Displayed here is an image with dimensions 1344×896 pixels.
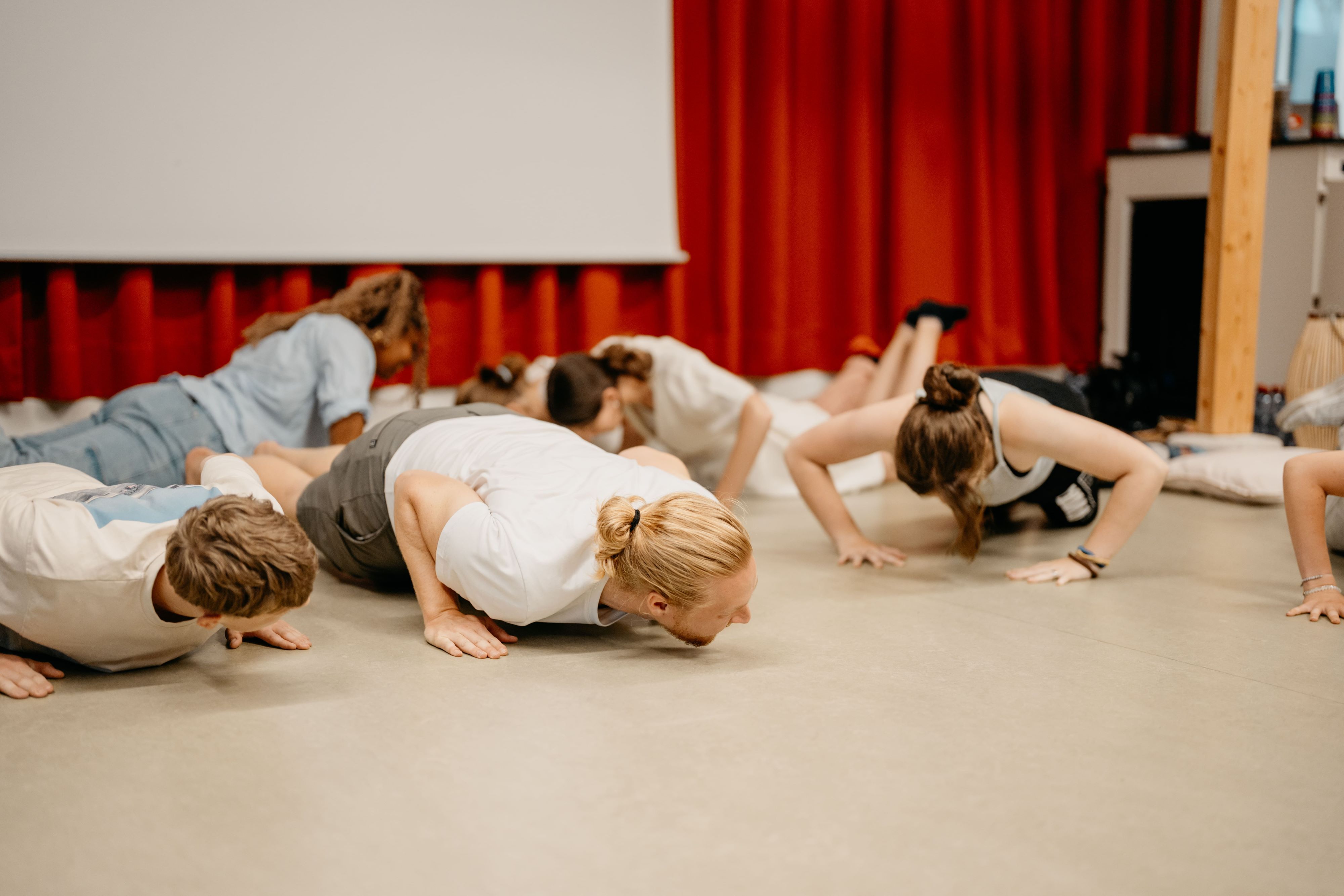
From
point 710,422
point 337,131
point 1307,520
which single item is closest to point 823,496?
point 710,422

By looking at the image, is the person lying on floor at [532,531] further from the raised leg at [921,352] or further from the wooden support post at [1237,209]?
the wooden support post at [1237,209]

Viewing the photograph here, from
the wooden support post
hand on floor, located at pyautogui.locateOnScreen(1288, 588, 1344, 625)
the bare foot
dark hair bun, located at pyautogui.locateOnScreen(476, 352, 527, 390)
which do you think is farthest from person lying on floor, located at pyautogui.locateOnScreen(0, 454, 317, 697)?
the wooden support post

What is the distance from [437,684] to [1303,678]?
1410 mm

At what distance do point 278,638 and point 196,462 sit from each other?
0.88 m

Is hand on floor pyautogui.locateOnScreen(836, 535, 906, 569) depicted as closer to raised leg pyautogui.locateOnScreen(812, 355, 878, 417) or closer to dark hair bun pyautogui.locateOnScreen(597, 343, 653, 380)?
dark hair bun pyautogui.locateOnScreen(597, 343, 653, 380)

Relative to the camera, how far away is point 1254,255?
385cm

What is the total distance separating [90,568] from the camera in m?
1.56

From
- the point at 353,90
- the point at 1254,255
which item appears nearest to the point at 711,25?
the point at 353,90

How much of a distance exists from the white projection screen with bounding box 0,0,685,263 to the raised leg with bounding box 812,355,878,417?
2.59 ft

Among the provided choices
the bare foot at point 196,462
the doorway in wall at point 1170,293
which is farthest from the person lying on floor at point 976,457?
the doorway in wall at point 1170,293

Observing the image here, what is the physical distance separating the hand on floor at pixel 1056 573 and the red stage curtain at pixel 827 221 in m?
2.08

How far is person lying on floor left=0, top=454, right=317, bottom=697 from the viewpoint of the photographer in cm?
153

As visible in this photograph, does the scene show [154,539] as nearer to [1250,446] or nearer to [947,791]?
[947,791]

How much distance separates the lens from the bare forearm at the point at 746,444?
318 cm
